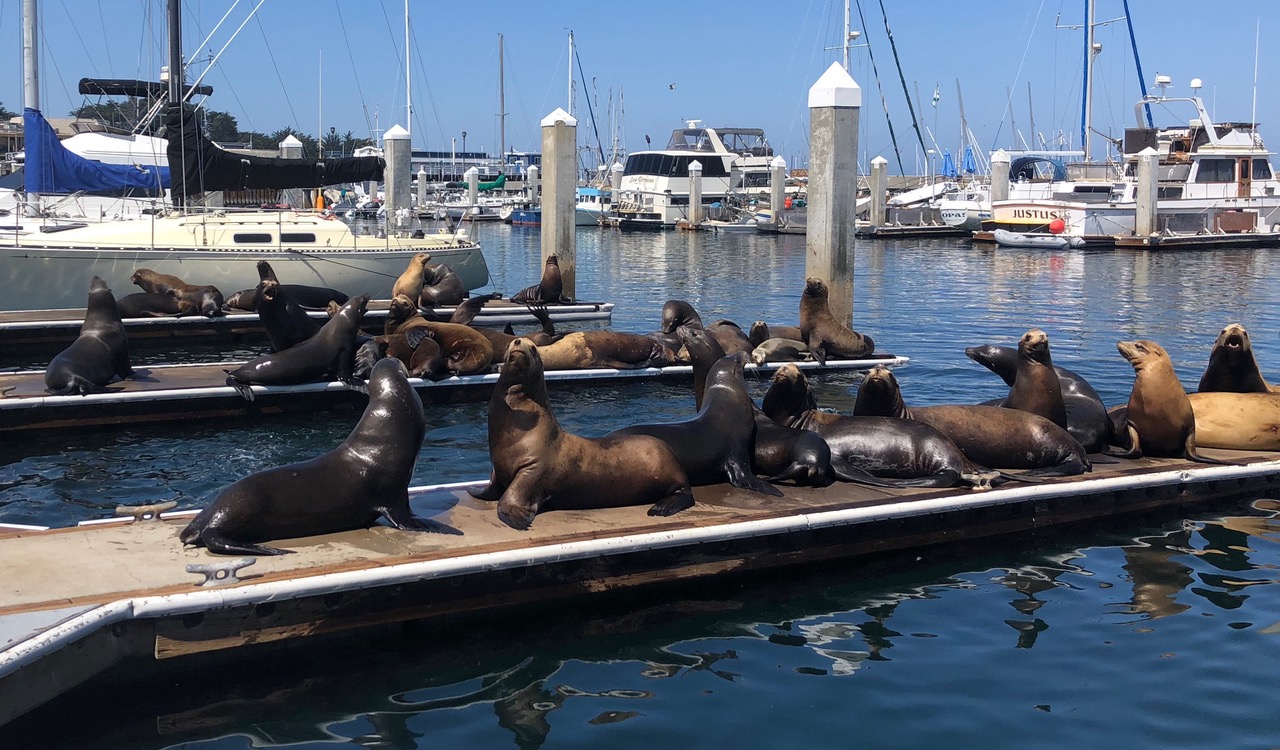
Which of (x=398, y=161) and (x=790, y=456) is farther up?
(x=398, y=161)

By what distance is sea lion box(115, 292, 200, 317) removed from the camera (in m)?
16.0

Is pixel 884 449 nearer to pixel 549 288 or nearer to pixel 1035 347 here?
pixel 1035 347

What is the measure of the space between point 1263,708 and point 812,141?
1082 centimetres

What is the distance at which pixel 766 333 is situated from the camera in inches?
547

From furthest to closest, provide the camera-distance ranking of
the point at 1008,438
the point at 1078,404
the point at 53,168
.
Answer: the point at 53,168 → the point at 1078,404 → the point at 1008,438

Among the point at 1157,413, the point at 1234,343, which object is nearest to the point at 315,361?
the point at 1157,413

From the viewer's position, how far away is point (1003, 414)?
8.31m

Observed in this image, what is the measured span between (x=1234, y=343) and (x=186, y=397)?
29.6 ft

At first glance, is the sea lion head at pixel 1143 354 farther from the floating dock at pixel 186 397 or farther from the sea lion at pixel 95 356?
the sea lion at pixel 95 356

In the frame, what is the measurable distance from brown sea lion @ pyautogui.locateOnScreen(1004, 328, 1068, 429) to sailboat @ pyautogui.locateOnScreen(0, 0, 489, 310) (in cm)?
1313

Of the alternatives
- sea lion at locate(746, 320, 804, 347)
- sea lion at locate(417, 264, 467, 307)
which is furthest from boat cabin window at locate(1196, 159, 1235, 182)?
sea lion at locate(746, 320, 804, 347)

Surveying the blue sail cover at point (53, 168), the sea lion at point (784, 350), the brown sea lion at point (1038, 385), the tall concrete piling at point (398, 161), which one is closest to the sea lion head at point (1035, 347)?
the brown sea lion at point (1038, 385)

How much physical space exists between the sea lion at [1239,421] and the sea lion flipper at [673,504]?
182 inches

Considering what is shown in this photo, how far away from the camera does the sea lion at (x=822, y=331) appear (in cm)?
1414
